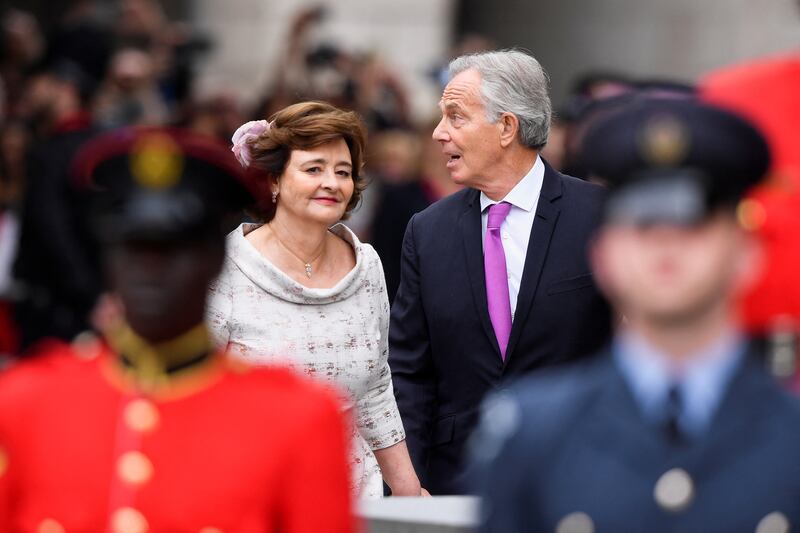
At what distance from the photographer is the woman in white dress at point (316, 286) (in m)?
5.60

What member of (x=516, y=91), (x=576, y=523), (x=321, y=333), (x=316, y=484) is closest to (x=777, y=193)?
(x=576, y=523)

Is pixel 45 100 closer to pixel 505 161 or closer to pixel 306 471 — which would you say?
pixel 505 161

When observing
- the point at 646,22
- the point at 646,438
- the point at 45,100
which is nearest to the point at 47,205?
the point at 45,100

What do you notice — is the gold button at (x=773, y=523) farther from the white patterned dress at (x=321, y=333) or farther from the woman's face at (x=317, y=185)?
the woman's face at (x=317, y=185)

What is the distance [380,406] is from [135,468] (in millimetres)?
2665

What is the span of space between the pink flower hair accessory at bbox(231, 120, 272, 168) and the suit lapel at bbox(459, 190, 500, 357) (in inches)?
30.1

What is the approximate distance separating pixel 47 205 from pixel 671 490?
6692 millimetres

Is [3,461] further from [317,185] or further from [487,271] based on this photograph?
[487,271]

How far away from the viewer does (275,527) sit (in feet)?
10.5

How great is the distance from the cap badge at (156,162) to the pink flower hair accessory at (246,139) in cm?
263

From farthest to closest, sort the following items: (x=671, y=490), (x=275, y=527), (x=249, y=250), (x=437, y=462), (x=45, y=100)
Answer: (x=45, y=100) < (x=437, y=462) < (x=249, y=250) < (x=275, y=527) < (x=671, y=490)

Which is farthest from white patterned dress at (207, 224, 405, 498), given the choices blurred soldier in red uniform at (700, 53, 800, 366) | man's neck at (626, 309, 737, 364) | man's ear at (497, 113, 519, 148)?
man's neck at (626, 309, 737, 364)

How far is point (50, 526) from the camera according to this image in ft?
10.5

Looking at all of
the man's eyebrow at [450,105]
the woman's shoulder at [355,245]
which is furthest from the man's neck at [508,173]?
the woman's shoulder at [355,245]
